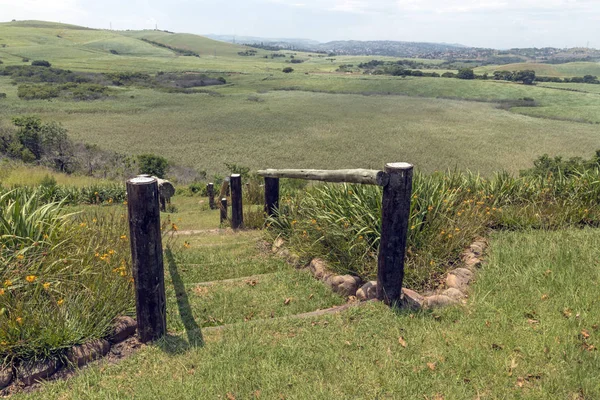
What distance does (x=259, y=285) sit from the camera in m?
5.62

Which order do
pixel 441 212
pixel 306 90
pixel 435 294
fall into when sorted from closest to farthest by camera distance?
pixel 435 294 < pixel 441 212 < pixel 306 90

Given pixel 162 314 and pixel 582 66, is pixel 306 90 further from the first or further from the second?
pixel 582 66

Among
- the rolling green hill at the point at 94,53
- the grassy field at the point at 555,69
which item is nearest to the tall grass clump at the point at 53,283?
the rolling green hill at the point at 94,53

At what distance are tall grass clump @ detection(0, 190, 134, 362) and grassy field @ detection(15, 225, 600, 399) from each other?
437 mm

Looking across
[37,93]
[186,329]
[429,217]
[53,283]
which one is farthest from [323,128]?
[53,283]

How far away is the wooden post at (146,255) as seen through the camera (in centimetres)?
367

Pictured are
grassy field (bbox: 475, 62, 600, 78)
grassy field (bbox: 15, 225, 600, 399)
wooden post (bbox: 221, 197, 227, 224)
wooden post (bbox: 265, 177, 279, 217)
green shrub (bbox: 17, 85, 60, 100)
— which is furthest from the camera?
grassy field (bbox: 475, 62, 600, 78)

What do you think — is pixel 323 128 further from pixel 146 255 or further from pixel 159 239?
pixel 146 255

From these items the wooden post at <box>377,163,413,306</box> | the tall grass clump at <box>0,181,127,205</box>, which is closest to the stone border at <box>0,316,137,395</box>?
the wooden post at <box>377,163,413,306</box>

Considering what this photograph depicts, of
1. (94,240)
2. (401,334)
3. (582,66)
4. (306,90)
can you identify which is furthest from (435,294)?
(582,66)

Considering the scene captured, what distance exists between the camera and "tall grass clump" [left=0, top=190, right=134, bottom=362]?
3.62 m

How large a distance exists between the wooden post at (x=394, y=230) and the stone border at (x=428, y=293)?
21cm

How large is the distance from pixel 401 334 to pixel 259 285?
2.19 meters

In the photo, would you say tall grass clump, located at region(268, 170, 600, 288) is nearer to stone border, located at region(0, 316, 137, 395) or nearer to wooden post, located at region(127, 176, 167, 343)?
wooden post, located at region(127, 176, 167, 343)
